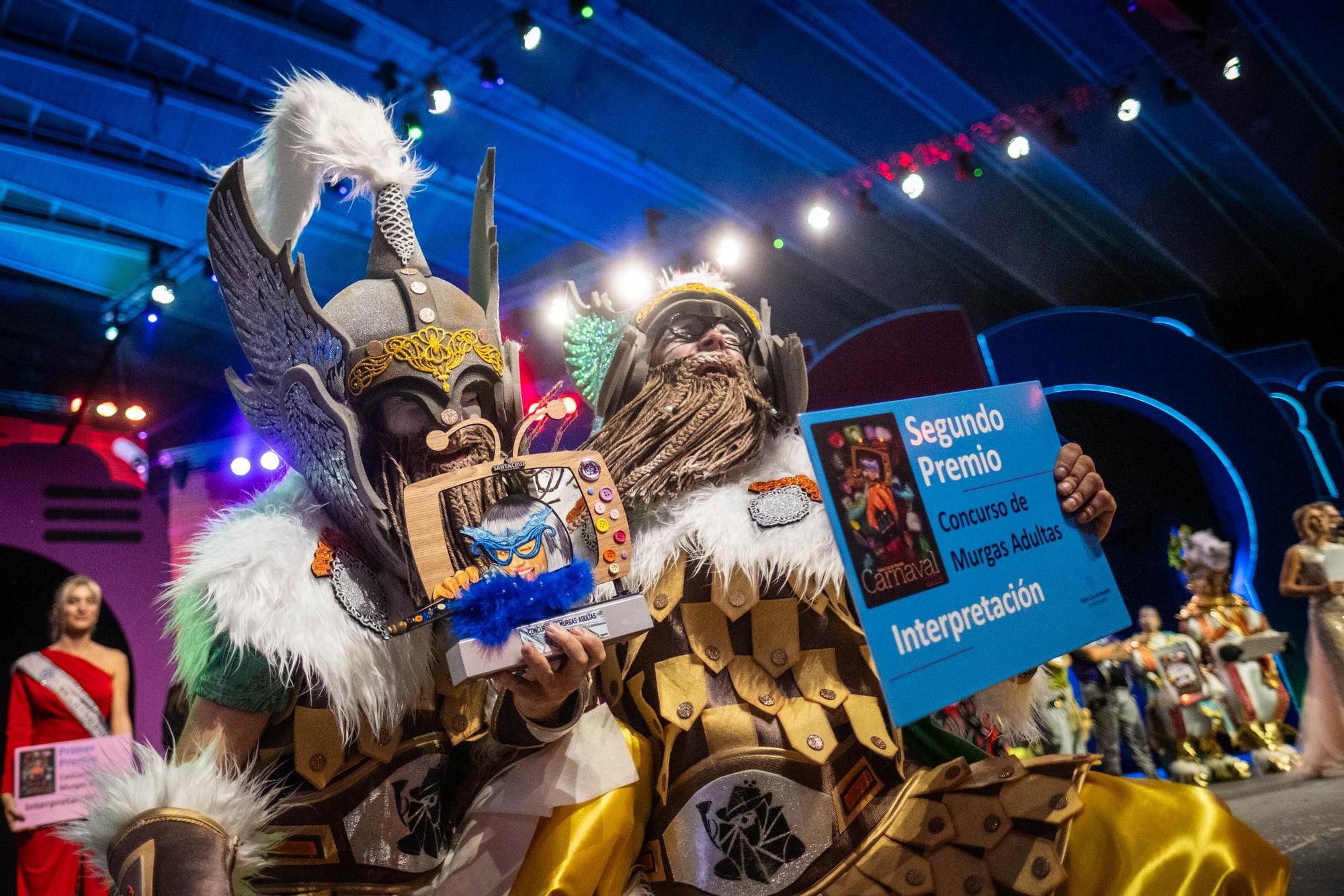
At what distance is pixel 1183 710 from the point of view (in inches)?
233

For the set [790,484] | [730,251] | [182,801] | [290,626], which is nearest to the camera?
[182,801]

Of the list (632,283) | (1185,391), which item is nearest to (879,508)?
(632,283)

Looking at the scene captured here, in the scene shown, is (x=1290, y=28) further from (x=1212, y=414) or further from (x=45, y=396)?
(x=45, y=396)

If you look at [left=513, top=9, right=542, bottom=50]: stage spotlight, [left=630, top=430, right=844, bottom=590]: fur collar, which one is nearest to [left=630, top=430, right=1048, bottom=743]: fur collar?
[left=630, top=430, right=844, bottom=590]: fur collar

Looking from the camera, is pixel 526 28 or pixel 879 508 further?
pixel 526 28

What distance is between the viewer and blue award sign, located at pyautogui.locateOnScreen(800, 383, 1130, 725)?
1419mm

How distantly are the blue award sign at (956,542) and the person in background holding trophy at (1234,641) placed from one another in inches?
199

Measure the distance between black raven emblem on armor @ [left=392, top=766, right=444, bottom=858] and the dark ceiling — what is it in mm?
3947

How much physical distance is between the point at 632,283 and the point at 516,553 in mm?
1919

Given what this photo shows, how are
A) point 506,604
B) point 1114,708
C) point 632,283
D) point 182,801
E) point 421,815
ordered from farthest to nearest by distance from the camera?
point 1114,708
point 632,283
point 421,815
point 182,801
point 506,604

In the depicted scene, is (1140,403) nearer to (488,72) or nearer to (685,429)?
(488,72)

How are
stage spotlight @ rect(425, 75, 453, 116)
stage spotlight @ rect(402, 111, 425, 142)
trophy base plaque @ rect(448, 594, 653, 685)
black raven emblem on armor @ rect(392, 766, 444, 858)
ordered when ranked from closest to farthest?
trophy base plaque @ rect(448, 594, 653, 685), black raven emblem on armor @ rect(392, 766, 444, 858), stage spotlight @ rect(425, 75, 453, 116), stage spotlight @ rect(402, 111, 425, 142)

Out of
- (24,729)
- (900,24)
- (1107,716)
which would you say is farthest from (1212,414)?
(24,729)

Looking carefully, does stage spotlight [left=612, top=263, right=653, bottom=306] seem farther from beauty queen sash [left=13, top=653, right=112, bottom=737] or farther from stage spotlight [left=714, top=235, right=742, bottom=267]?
beauty queen sash [left=13, top=653, right=112, bottom=737]
